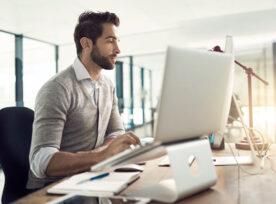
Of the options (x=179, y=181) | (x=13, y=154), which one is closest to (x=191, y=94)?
(x=179, y=181)

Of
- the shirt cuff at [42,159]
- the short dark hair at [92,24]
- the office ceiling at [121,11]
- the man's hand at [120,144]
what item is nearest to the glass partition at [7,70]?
the office ceiling at [121,11]

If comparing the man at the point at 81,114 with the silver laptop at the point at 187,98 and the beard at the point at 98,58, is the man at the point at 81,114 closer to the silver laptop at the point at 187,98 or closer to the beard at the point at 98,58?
the beard at the point at 98,58

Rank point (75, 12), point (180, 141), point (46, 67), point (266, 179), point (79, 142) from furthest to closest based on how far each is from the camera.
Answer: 1. point (46, 67)
2. point (75, 12)
3. point (79, 142)
4. point (266, 179)
5. point (180, 141)

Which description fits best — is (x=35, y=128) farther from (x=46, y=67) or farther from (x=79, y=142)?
(x=46, y=67)

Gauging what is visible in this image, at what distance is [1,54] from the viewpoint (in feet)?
17.4

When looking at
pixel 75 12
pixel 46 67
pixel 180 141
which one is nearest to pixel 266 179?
pixel 180 141

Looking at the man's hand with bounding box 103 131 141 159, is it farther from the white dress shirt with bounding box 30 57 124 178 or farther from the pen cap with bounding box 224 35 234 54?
the pen cap with bounding box 224 35 234 54

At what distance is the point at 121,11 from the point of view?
4.89 meters

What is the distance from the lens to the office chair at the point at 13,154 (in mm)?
1311

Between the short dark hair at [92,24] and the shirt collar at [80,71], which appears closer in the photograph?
the shirt collar at [80,71]

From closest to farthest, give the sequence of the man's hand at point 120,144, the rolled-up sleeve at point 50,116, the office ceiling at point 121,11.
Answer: the man's hand at point 120,144, the rolled-up sleeve at point 50,116, the office ceiling at point 121,11

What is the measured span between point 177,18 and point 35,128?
4715mm

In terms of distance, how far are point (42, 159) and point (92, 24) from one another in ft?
2.77

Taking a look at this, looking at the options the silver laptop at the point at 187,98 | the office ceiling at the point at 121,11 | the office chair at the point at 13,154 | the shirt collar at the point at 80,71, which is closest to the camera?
the silver laptop at the point at 187,98
